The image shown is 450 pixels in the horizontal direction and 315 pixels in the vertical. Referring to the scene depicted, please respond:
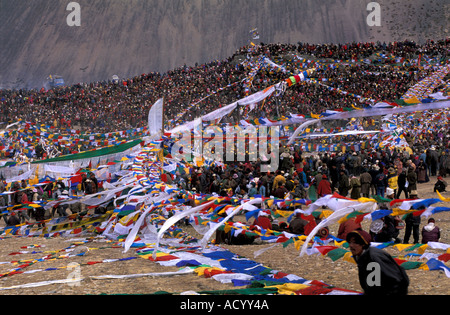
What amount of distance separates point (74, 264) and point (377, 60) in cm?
3192

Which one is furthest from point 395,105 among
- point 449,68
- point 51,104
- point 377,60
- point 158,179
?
point 51,104

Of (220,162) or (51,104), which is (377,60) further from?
(51,104)

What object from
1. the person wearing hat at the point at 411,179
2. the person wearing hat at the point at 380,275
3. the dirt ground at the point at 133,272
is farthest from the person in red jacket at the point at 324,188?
the person wearing hat at the point at 380,275

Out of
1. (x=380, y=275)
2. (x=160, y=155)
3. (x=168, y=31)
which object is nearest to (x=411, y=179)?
(x=160, y=155)

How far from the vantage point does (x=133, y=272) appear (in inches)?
328

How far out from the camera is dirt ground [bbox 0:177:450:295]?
282 inches

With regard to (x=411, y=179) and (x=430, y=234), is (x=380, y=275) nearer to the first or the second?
(x=430, y=234)

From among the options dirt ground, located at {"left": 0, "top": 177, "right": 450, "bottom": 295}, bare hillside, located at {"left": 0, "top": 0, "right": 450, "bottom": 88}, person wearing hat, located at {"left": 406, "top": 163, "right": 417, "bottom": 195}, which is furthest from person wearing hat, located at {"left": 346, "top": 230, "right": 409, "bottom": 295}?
bare hillside, located at {"left": 0, "top": 0, "right": 450, "bottom": 88}

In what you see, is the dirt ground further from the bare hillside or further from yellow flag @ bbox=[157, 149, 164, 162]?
the bare hillside

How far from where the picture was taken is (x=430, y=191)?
17375 mm

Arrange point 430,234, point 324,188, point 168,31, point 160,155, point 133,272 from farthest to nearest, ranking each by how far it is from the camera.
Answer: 1. point 168,31
2. point 160,155
3. point 324,188
4. point 430,234
5. point 133,272

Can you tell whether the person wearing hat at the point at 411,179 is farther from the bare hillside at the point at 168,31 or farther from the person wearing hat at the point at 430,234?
the bare hillside at the point at 168,31

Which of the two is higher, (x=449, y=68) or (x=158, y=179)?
(x=449, y=68)

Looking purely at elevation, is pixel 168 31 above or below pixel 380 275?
above
